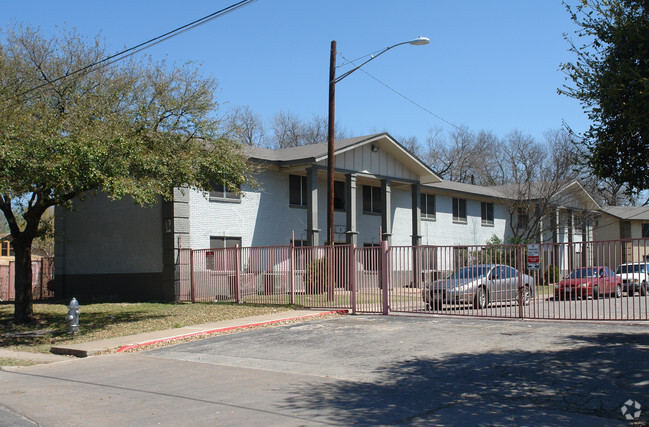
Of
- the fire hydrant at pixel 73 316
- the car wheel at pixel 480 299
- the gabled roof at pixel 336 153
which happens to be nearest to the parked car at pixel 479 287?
the car wheel at pixel 480 299

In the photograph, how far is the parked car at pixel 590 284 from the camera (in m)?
12.8

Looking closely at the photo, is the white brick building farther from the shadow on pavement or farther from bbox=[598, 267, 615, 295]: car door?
the shadow on pavement

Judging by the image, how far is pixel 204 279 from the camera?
21.8m

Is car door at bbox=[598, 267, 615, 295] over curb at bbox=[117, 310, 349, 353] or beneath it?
over

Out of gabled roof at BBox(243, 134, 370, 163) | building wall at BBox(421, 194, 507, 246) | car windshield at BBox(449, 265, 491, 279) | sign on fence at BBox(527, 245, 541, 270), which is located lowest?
car windshield at BBox(449, 265, 491, 279)

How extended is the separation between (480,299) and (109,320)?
33.1ft

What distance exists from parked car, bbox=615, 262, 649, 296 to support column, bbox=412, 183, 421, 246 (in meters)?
17.0

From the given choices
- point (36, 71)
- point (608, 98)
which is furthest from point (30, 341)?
point (608, 98)

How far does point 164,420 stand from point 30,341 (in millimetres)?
9382

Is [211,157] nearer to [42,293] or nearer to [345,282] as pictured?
[345,282]

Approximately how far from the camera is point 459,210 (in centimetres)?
3572

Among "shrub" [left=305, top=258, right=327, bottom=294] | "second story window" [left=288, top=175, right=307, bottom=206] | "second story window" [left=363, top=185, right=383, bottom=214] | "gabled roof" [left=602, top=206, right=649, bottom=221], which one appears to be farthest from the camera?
"gabled roof" [left=602, top=206, right=649, bottom=221]

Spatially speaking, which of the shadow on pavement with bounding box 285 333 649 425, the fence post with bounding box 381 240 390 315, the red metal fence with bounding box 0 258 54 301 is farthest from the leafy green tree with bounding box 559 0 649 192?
the red metal fence with bounding box 0 258 54 301

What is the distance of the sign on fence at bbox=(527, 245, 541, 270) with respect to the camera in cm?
1384
